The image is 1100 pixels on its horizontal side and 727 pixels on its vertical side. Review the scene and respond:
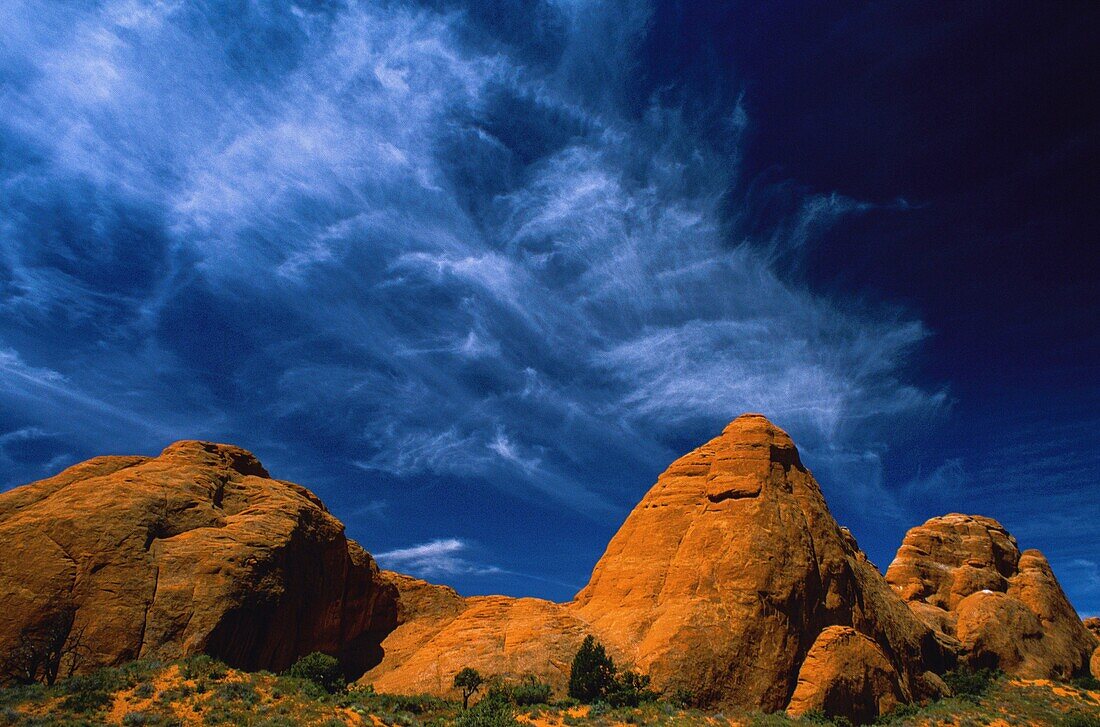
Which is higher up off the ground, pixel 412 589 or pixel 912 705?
pixel 412 589

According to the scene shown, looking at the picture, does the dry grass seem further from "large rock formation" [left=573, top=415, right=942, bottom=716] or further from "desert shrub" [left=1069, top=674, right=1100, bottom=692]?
"desert shrub" [left=1069, top=674, right=1100, bottom=692]

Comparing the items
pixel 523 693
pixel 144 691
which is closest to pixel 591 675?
pixel 523 693

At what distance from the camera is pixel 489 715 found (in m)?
30.0

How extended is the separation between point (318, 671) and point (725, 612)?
2464 centimetres

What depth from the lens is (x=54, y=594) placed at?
2692cm

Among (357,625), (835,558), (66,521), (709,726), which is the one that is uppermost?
(835,558)

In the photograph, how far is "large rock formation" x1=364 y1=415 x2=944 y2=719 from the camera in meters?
35.7

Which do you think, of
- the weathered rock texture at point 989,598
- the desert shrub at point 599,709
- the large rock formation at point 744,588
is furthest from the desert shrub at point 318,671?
the weathered rock texture at point 989,598

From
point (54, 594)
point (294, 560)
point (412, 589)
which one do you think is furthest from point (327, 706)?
point (412, 589)

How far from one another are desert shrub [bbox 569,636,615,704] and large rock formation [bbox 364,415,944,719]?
1.67m

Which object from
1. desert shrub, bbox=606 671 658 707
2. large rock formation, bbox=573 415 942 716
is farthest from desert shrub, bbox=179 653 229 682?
large rock formation, bbox=573 415 942 716

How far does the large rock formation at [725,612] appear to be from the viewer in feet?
117

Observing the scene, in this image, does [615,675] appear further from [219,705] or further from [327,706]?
[219,705]

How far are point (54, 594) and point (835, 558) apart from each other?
46844 mm
